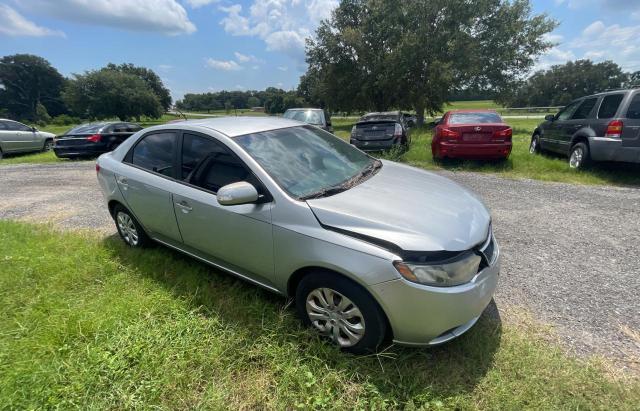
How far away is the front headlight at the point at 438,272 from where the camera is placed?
203 cm

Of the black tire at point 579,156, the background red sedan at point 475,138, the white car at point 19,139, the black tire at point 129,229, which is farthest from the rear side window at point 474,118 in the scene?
the white car at point 19,139

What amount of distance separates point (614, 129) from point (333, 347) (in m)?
7.36

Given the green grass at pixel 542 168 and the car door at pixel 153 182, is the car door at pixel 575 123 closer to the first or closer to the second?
the green grass at pixel 542 168

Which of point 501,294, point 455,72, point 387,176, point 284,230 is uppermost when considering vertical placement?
point 455,72

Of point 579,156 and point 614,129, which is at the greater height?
point 614,129

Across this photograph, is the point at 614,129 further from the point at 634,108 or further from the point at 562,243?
the point at 562,243

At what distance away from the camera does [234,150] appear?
9.11 feet

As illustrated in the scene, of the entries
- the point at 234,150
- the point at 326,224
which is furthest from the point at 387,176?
the point at 234,150

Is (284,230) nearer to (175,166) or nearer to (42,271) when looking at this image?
(175,166)

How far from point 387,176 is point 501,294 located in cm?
154

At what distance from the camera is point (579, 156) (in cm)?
750

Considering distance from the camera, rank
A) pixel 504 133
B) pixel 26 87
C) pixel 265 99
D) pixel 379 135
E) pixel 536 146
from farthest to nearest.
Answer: pixel 26 87 → pixel 265 99 → pixel 536 146 → pixel 379 135 → pixel 504 133

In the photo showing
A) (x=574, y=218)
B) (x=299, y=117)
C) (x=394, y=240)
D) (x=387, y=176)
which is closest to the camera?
(x=394, y=240)

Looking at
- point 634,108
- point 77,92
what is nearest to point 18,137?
point 634,108
